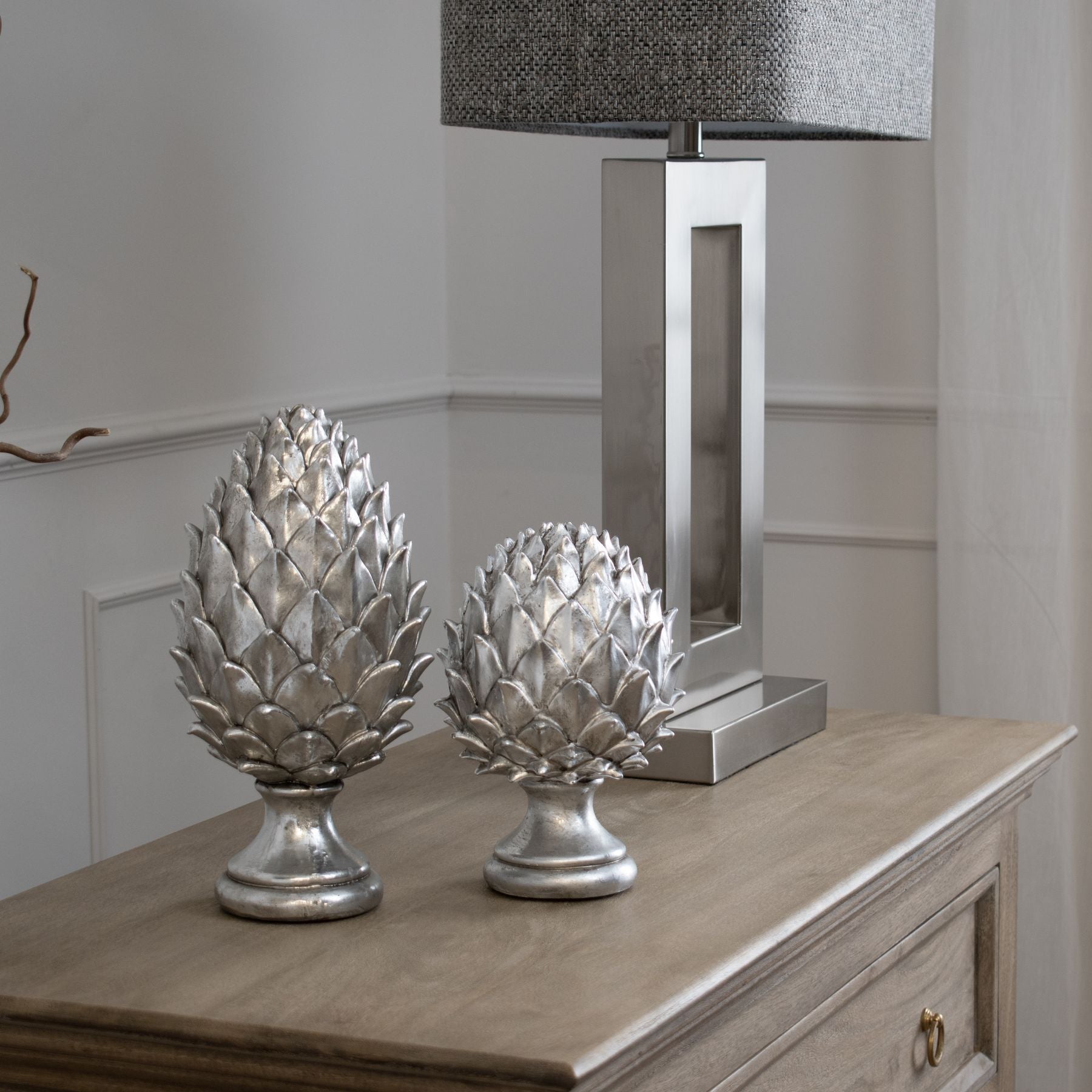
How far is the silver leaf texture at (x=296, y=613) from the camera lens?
811mm

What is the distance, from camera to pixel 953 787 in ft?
3.62

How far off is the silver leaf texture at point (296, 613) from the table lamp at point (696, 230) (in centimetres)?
37

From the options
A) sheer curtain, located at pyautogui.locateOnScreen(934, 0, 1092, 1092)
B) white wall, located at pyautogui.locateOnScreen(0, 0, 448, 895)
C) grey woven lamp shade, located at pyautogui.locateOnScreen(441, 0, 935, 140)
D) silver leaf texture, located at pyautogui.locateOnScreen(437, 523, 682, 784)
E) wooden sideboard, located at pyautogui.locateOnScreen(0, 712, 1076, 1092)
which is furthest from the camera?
sheer curtain, located at pyautogui.locateOnScreen(934, 0, 1092, 1092)

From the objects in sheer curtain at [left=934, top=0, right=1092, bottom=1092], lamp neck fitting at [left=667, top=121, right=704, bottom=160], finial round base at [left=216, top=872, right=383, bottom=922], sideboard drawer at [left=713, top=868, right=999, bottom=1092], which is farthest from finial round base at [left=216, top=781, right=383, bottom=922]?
sheer curtain at [left=934, top=0, right=1092, bottom=1092]

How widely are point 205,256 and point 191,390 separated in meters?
0.14

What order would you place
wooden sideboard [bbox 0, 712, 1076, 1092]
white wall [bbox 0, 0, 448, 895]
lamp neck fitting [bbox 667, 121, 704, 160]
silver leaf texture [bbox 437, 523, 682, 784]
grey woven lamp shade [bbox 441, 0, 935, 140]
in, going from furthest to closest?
white wall [bbox 0, 0, 448, 895] → lamp neck fitting [bbox 667, 121, 704, 160] → grey woven lamp shade [bbox 441, 0, 935, 140] → silver leaf texture [bbox 437, 523, 682, 784] → wooden sideboard [bbox 0, 712, 1076, 1092]

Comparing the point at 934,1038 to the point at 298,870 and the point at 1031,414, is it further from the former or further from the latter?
the point at 1031,414

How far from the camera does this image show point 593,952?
804mm

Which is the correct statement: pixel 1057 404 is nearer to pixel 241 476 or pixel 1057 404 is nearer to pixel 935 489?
pixel 935 489

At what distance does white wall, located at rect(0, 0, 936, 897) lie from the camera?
5.02 feet

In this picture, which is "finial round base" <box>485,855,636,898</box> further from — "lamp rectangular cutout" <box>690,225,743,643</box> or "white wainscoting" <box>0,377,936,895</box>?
"white wainscoting" <box>0,377,936,895</box>

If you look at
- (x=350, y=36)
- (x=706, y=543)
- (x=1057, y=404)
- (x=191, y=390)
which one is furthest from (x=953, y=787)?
(x=350, y=36)

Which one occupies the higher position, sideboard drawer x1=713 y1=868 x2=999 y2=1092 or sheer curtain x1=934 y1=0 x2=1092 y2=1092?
sheer curtain x1=934 y1=0 x2=1092 y2=1092

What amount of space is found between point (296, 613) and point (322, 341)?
3.81 feet
